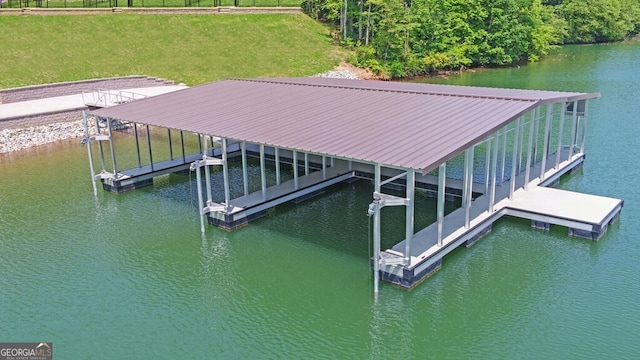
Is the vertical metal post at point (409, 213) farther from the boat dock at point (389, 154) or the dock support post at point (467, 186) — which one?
the dock support post at point (467, 186)

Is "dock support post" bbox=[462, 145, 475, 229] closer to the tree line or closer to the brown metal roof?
the brown metal roof

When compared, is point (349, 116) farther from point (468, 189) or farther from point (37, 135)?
point (37, 135)

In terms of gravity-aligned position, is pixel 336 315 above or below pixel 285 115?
below

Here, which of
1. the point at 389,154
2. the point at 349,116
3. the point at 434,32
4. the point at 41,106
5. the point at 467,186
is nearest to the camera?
the point at 389,154

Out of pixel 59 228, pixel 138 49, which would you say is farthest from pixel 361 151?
pixel 138 49

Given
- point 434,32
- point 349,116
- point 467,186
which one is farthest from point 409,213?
point 434,32

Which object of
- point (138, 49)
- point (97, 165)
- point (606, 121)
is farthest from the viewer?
point (138, 49)

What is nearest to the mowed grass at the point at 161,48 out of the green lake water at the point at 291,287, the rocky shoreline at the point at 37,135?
the rocky shoreline at the point at 37,135

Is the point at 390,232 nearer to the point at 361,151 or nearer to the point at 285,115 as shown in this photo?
the point at 361,151
